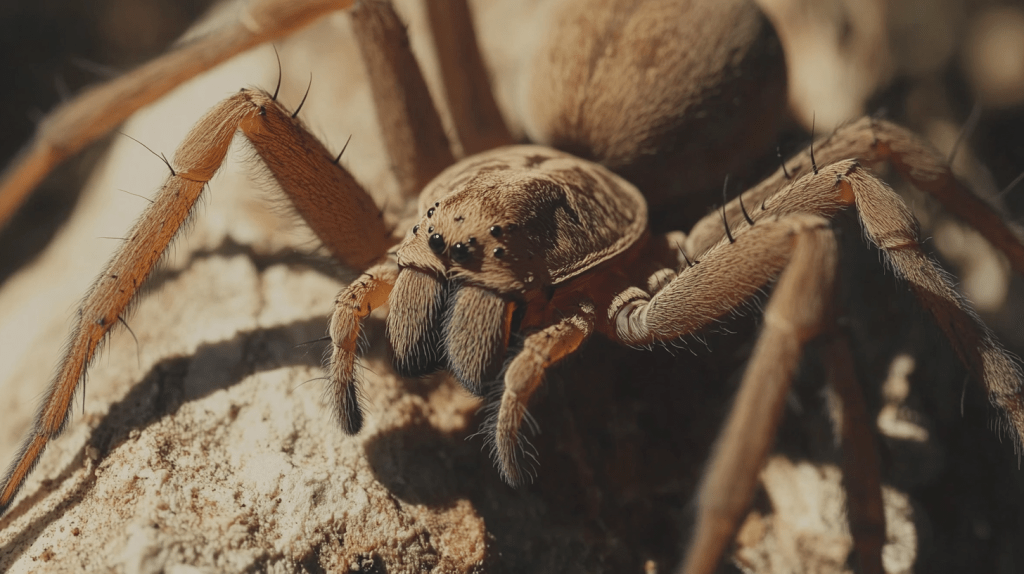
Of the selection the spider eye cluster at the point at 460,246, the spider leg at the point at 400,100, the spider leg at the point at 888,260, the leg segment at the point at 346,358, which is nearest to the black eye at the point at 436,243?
the spider eye cluster at the point at 460,246

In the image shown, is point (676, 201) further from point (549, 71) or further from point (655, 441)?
point (655, 441)

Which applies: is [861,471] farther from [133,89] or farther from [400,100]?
A: [133,89]

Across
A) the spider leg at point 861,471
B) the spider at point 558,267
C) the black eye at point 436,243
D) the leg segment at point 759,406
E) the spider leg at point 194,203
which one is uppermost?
the spider leg at point 194,203

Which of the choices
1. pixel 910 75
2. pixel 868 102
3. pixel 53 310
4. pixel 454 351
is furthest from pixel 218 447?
pixel 910 75

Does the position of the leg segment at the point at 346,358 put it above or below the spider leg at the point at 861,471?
above

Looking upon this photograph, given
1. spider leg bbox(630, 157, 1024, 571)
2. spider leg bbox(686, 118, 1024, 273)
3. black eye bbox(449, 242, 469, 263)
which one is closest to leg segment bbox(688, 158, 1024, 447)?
spider leg bbox(630, 157, 1024, 571)

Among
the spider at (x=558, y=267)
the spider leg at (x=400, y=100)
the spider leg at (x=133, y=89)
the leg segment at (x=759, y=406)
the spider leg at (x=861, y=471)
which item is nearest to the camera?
the leg segment at (x=759, y=406)

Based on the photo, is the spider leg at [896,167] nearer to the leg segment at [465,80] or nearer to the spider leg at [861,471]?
the spider leg at [861,471]
